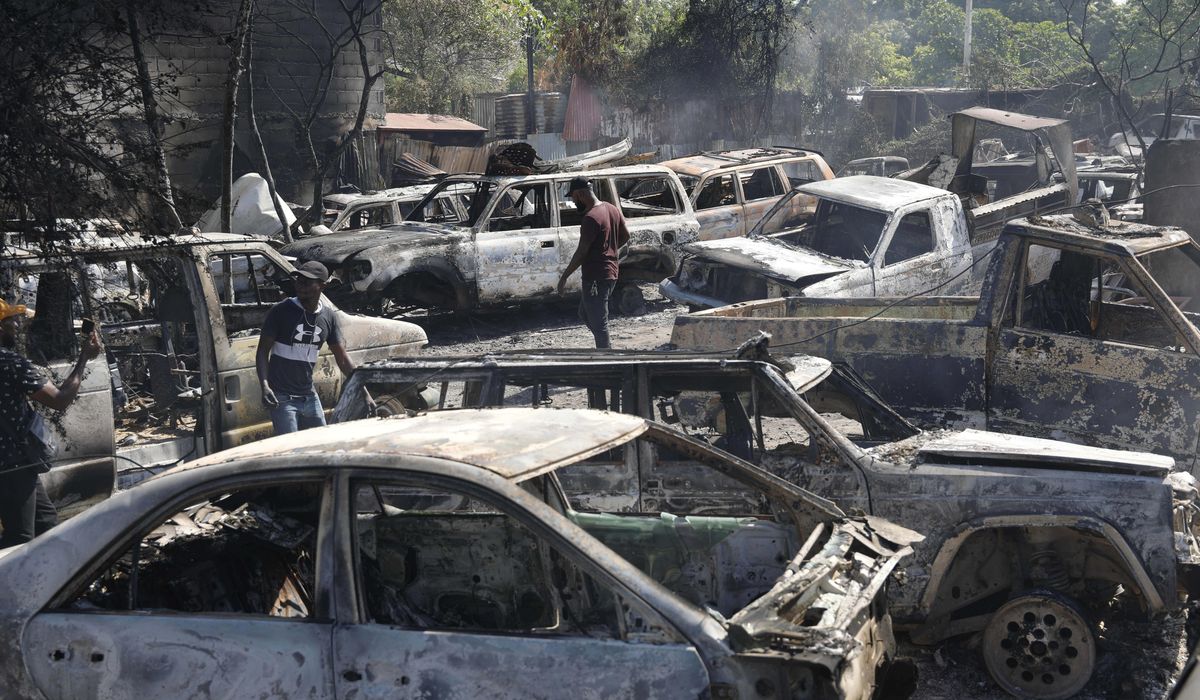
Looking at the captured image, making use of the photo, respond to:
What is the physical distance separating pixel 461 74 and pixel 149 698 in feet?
98.5

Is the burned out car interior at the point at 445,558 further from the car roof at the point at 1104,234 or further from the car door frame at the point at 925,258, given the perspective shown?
the car door frame at the point at 925,258

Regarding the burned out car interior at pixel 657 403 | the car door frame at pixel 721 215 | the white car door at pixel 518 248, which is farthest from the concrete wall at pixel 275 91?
the burned out car interior at pixel 657 403

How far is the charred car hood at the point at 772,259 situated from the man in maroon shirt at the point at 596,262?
1.30 meters

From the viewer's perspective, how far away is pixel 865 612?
3568 mm

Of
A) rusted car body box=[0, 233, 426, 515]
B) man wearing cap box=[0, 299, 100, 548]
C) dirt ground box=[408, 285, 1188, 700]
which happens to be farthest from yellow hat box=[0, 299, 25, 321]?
dirt ground box=[408, 285, 1188, 700]

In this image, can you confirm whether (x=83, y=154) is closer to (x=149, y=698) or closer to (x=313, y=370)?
(x=313, y=370)

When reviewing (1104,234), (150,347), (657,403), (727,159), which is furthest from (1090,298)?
(727,159)

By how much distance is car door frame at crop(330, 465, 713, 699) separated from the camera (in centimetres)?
321

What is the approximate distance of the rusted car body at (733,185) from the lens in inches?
571

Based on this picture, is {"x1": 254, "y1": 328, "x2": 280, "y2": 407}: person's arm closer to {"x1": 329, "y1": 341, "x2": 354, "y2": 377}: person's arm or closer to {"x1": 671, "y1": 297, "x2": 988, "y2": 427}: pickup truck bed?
{"x1": 329, "y1": 341, "x2": 354, "y2": 377}: person's arm

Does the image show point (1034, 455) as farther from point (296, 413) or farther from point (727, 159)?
point (727, 159)

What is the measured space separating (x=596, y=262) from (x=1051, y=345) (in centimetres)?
447

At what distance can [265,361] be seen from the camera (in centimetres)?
718

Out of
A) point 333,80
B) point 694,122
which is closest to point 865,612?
point 333,80
